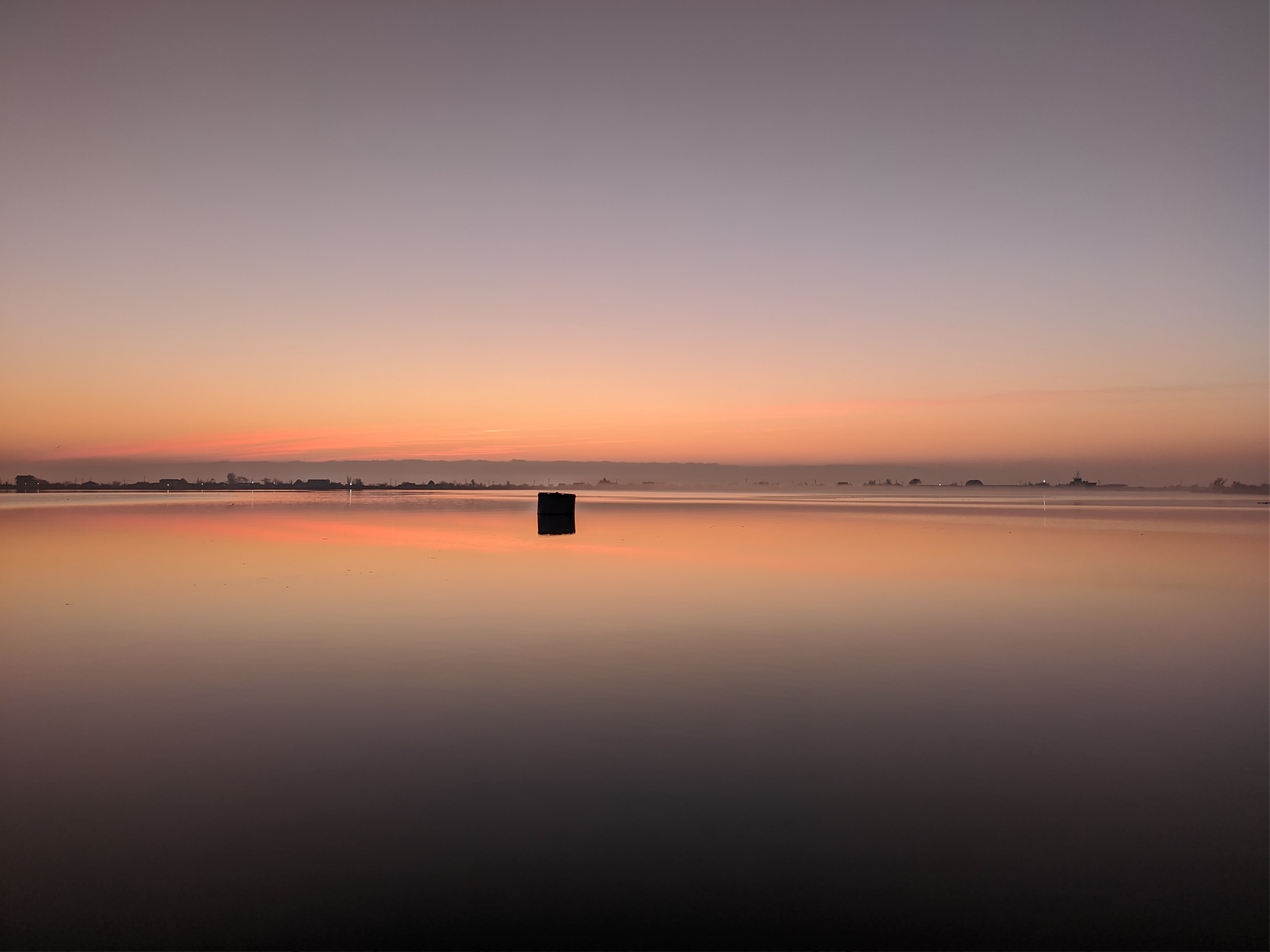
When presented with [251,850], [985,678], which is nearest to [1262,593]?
[985,678]

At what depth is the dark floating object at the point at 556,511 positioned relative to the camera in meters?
43.8

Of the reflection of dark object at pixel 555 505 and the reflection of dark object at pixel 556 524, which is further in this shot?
→ the reflection of dark object at pixel 555 505

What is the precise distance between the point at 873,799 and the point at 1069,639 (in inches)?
351

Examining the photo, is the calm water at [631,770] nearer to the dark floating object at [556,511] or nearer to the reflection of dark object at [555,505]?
the dark floating object at [556,511]

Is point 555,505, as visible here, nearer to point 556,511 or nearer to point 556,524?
point 556,511

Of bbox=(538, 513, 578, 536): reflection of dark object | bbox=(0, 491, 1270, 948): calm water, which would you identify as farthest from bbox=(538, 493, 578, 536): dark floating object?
bbox=(0, 491, 1270, 948): calm water

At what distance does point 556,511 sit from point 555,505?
1.25ft

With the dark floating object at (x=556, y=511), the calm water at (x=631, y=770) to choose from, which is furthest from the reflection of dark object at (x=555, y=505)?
the calm water at (x=631, y=770)

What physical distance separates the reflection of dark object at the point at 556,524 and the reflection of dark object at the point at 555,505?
80 millimetres

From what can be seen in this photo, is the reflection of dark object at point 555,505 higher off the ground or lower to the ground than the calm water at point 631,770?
higher

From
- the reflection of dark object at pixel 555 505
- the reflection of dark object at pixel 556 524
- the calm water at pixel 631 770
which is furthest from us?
the reflection of dark object at pixel 555 505

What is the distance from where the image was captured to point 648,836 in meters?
6.01

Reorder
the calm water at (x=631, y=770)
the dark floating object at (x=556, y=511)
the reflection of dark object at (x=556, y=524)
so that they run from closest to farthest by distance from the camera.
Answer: the calm water at (x=631, y=770)
the reflection of dark object at (x=556, y=524)
the dark floating object at (x=556, y=511)

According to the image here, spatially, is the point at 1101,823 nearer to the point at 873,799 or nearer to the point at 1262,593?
the point at 873,799
